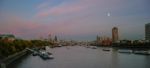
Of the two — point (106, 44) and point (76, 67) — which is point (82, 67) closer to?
point (76, 67)

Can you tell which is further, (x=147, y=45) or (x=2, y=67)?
(x=147, y=45)

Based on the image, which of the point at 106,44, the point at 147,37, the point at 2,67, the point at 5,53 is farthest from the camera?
the point at 106,44

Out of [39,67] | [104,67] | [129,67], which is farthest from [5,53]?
[129,67]

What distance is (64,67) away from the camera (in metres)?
12.2

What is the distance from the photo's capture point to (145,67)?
11.9m

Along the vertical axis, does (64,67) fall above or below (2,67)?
below

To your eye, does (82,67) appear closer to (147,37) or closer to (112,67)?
(112,67)

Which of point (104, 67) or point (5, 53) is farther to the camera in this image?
point (5, 53)

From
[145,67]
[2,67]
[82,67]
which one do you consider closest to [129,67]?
[145,67]

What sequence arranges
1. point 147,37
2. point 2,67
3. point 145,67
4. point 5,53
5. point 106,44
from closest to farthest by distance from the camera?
point 2,67, point 145,67, point 5,53, point 147,37, point 106,44

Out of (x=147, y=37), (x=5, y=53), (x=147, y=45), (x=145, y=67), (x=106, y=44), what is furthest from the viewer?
(x=106, y=44)

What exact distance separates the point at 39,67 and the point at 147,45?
28914 millimetres

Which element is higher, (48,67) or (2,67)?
(2,67)

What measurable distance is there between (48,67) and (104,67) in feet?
9.33
